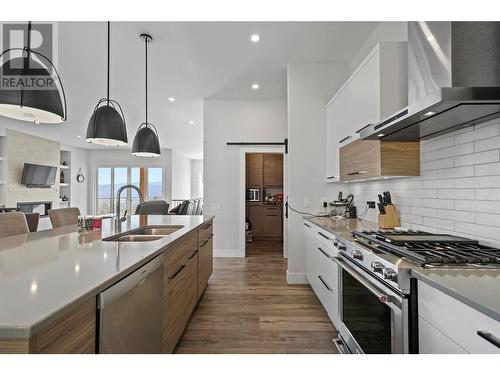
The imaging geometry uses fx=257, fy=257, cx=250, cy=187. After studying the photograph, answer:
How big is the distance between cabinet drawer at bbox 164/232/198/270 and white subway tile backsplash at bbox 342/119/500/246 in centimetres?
186

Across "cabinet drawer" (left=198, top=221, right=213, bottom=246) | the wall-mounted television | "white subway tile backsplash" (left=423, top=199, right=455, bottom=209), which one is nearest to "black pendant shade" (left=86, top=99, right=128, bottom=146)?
"cabinet drawer" (left=198, top=221, right=213, bottom=246)

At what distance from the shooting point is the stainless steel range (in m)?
1.11

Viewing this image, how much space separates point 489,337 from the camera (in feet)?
2.42

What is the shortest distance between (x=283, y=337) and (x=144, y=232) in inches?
60.5

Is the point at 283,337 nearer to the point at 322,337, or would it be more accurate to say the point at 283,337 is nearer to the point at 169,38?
the point at 322,337

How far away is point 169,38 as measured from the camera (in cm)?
299

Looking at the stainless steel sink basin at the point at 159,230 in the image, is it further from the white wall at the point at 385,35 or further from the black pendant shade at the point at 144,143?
the white wall at the point at 385,35

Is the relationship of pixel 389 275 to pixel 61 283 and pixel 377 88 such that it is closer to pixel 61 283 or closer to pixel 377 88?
pixel 61 283

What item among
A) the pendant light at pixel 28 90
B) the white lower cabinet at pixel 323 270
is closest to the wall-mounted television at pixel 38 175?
the pendant light at pixel 28 90

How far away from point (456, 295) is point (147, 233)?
2.30m

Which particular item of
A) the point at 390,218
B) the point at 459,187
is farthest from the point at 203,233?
the point at 459,187

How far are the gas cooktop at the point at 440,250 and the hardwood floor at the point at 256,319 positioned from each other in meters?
1.02

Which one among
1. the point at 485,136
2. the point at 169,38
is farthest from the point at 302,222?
the point at 169,38

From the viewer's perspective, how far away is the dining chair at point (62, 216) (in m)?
2.62
